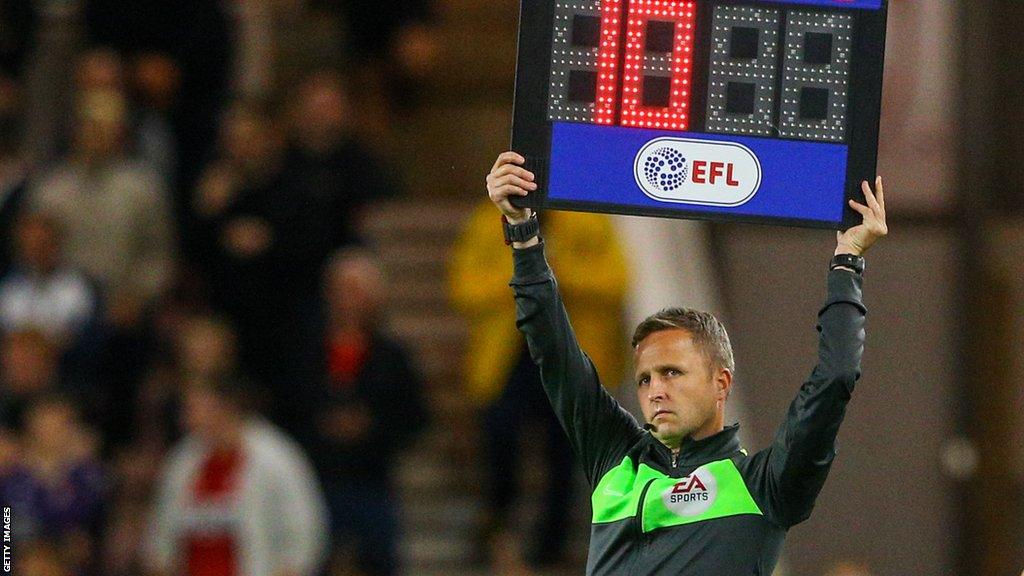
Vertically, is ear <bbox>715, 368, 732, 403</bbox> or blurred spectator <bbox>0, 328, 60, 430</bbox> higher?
ear <bbox>715, 368, 732, 403</bbox>

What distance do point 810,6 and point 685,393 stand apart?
3.63ft

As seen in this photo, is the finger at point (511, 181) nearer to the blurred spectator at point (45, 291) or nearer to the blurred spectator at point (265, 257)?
the blurred spectator at point (265, 257)

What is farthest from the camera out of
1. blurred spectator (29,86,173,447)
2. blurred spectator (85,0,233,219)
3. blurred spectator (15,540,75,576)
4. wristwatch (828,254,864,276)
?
blurred spectator (85,0,233,219)

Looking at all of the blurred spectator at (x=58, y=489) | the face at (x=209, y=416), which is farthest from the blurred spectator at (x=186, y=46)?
the face at (x=209, y=416)

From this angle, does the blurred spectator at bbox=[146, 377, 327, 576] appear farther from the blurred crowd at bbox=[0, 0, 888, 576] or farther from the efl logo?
the efl logo

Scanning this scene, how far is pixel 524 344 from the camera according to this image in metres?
11.1

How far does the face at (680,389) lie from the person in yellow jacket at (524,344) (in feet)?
17.0

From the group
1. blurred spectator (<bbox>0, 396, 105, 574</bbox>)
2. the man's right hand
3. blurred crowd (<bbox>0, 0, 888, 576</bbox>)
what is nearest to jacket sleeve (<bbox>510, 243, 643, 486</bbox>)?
the man's right hand

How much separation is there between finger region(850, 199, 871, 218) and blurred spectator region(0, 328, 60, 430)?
626 cm

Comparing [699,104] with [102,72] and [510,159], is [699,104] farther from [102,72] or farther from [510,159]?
[102,72]

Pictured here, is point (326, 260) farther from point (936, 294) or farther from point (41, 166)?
point (936, 294)

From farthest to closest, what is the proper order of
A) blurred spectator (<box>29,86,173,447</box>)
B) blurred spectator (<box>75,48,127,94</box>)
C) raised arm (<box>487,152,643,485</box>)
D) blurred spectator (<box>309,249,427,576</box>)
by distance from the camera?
blurred spectator (<box>75,48,127,94</box>)
blurred spectator (<box>29,86,173,447</box>)
blurred spectator (<box>309,249,427,576</box>)
raised arm (<box>487,152,643,485</box>)

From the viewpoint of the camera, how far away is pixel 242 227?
38.4 ft

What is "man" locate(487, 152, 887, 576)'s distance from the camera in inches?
210
